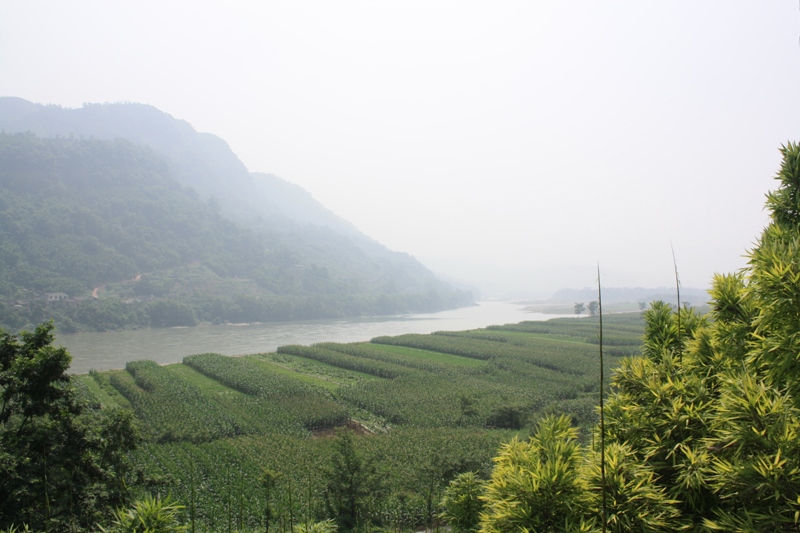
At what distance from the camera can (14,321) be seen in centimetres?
5825

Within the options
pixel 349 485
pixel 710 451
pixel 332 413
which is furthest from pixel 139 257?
pixel 710 451

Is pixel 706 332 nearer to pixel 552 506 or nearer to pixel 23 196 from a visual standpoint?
pixel 552 506

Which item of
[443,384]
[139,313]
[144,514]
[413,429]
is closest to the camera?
[144,514]

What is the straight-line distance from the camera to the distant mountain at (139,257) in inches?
2857

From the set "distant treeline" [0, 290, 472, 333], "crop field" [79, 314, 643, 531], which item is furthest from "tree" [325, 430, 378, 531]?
"distant treeline" [0, 290, 472, 333]

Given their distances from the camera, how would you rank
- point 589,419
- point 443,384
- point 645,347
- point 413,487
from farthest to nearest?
point 443,384 → point 589,419 → point 413,487 → point 645,347

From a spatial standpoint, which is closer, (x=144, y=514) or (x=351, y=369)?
(x=144, y=514)

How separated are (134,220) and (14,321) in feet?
192

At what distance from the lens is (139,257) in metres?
98.5

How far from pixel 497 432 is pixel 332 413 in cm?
861

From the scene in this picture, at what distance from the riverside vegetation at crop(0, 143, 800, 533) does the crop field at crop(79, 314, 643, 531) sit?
110 millimetres

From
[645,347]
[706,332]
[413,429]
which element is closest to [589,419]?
[413,429]

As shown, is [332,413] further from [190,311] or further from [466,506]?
[190,311]

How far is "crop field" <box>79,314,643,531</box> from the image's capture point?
14297 millimetres
